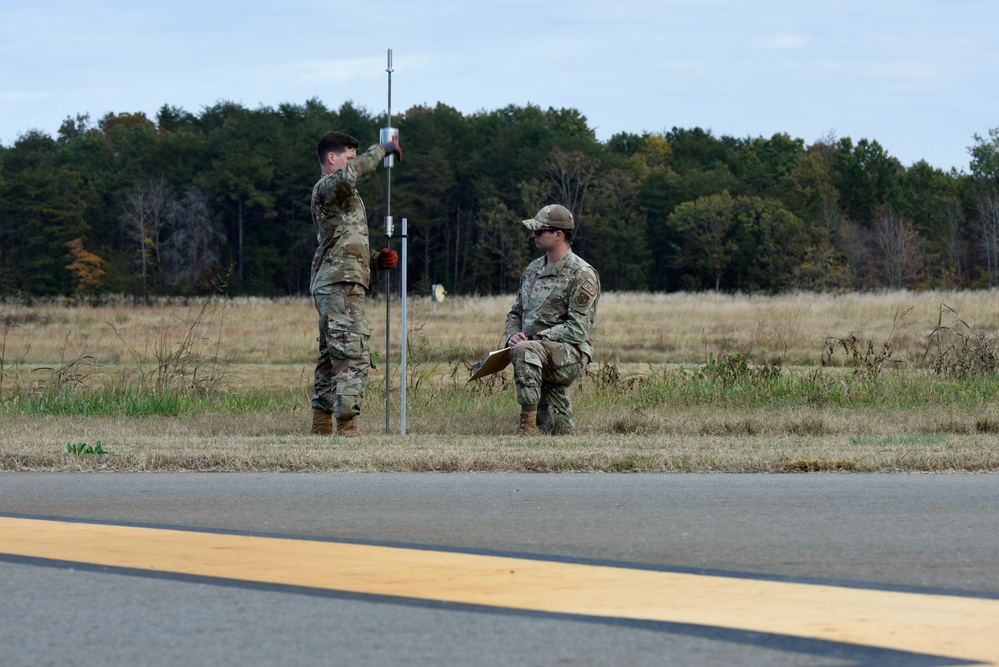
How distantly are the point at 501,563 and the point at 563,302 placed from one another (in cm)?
542

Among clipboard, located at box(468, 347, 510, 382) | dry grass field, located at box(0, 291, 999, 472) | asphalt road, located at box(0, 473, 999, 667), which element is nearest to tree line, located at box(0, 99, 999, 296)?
dry grass field, located at box(0, 291, 999, 472)

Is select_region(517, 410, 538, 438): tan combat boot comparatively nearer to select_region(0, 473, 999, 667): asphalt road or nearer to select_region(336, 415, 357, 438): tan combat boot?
select_region(336, 415, 357, 438): tan combat boot

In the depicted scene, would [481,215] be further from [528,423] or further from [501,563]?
[501,563]

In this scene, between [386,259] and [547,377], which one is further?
[547,377]

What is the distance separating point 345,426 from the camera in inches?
408

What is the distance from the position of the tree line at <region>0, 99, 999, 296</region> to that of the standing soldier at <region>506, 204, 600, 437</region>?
5156 centimetres

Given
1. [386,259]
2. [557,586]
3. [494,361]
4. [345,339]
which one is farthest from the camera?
[494,361]

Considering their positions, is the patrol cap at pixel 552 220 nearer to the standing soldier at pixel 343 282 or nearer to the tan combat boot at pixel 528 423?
the standing soldier at pixel 343 282

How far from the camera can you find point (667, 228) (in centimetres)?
7188

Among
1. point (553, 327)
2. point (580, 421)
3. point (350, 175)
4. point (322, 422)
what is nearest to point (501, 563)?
point (350, 175)

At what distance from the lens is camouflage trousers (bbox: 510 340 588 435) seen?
1028 centimetres

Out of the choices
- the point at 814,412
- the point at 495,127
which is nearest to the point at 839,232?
the point at 495,127

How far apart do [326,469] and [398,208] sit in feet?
198

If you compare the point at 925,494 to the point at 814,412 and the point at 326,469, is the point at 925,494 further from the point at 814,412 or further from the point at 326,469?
the point at 814,412
